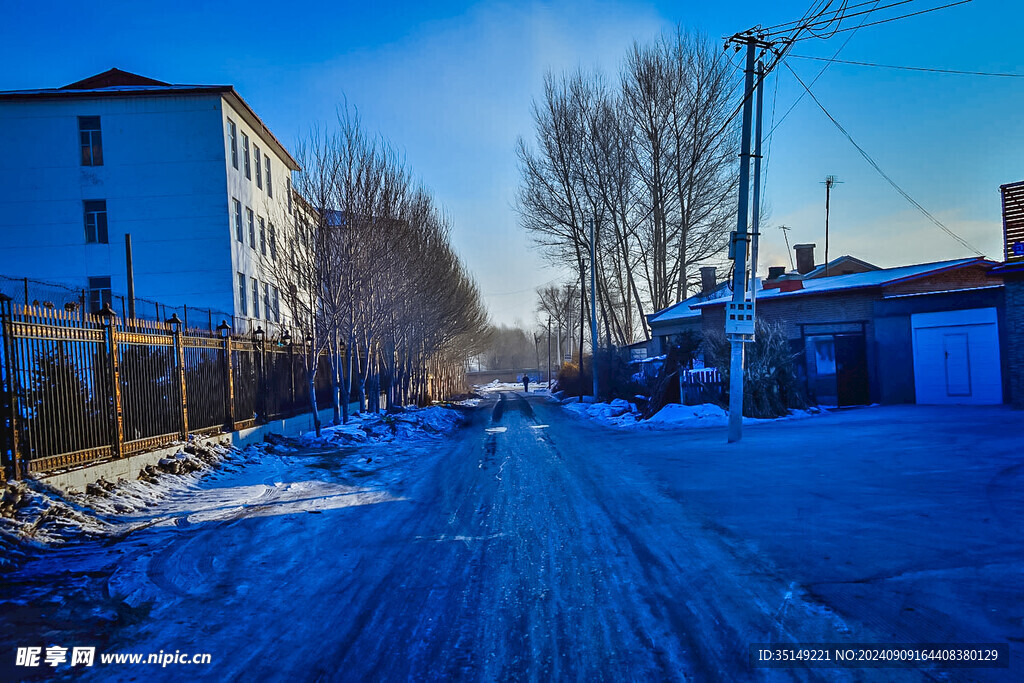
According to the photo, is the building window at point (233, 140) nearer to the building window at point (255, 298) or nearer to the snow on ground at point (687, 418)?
the building window at point (255, 298)

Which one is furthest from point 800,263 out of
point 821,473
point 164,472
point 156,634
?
point 156,634

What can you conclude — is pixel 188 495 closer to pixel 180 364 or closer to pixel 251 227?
pixel 180 364

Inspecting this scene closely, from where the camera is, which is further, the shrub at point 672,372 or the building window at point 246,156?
the building window at point 246,156

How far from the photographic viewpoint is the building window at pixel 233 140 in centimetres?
2901

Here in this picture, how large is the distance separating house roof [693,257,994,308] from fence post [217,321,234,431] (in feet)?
59.7

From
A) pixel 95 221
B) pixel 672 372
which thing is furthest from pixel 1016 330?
pixel 95 221

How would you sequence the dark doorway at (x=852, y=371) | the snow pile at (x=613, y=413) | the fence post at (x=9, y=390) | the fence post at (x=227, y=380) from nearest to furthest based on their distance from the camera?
the fence post at (x=9, y=390) → the fence post at (x=227, y=380) → the dark doorway at (x=852, y=371) → the snow pile at (x=613, y=413)

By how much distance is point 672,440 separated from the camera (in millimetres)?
15930

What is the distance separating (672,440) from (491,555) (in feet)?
34.3

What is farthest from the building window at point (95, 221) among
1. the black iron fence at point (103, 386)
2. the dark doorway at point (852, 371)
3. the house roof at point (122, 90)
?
the dark doorway at point (852, 371)

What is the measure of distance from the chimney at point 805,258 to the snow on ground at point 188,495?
29.7 metres

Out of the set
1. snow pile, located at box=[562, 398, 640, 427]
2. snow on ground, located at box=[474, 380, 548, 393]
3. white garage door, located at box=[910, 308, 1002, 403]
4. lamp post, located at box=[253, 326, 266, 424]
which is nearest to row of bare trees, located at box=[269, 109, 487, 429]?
lamp post, located at box=[253, 326, 266, 424]

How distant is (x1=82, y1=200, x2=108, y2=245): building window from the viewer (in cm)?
2798

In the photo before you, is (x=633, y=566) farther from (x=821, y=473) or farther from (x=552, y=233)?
(x=552, y=233)
